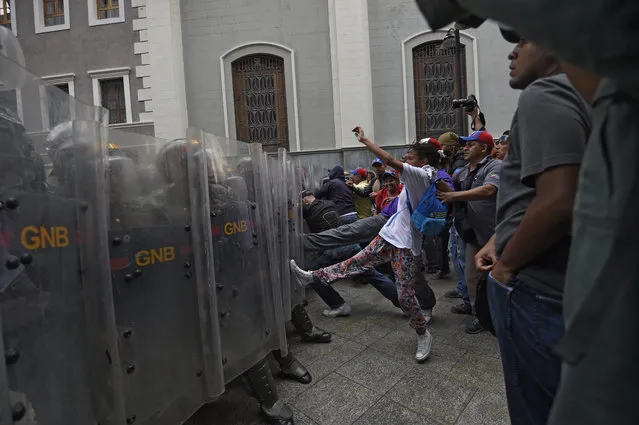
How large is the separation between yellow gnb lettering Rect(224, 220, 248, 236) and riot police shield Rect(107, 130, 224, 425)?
285 millimetres

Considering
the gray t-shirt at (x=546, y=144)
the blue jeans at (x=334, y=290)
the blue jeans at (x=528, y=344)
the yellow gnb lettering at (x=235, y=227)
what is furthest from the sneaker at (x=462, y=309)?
the gray t-shirt at (x=546, y=144)

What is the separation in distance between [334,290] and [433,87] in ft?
31.3

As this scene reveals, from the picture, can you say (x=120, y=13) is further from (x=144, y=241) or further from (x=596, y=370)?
(x=596, y=370)

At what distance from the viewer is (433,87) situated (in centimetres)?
1223

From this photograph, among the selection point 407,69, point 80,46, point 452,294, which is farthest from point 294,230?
point 80,46

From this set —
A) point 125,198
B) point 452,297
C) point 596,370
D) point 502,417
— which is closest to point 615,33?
point 596,370

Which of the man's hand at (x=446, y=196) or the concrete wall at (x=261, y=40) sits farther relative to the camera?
the concrete wall at (x=261, y=40)

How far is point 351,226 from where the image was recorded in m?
4.82

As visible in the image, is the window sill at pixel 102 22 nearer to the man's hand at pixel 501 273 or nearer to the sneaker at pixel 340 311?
the sneaker at pixel 340 311

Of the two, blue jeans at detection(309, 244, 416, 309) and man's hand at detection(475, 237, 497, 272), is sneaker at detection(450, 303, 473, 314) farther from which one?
man's hand at detection(475, 237, 497, 272)

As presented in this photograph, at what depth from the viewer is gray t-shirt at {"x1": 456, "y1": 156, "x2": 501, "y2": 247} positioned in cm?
336

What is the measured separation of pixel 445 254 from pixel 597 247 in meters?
5.81

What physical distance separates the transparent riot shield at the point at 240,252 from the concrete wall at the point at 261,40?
31.9ft

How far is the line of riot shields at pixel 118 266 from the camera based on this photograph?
4.14 ft
